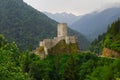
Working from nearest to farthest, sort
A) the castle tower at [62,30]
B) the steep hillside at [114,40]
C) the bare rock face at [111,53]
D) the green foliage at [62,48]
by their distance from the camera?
the steep hillside at [114,40] → the bare rock face at [111,53] → the green foliage at [62,48] → the castle tower at [62,30]

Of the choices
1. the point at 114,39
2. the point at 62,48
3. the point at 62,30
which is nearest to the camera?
the point at 114,39

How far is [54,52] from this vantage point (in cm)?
8644

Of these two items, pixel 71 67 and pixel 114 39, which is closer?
pixel 71 67

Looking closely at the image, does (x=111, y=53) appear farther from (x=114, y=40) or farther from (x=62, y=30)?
(x=62, y=30)

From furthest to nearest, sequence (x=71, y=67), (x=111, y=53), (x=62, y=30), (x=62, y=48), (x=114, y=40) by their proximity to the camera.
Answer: (x=62, y=30)
(x=62, y=48)
(x=114, y=40)
(x=111, y=53)
(x=71, y=67)

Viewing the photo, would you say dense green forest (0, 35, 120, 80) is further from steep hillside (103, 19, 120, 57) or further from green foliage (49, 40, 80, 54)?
steep hillside (103, 19, 120, 57)

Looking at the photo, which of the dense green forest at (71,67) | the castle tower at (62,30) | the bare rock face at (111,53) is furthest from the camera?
the castle tower at (62,30)

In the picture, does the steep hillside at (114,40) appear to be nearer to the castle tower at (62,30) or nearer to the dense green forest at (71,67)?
the dense green forest at (71,67)

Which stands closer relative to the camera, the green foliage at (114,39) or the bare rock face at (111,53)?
the green foliage at (114,39)

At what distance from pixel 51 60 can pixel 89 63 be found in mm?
9608

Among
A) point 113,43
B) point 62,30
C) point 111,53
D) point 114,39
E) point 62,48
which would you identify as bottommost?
point 111,53

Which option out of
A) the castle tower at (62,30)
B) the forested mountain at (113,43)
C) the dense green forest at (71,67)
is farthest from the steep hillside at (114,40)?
the castle tower at (62,30)

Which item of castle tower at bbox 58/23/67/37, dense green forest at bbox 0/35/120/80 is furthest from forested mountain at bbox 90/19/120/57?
castle tower at bbox 58/23/67/37

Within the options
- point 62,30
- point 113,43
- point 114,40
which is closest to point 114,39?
point 114,40
